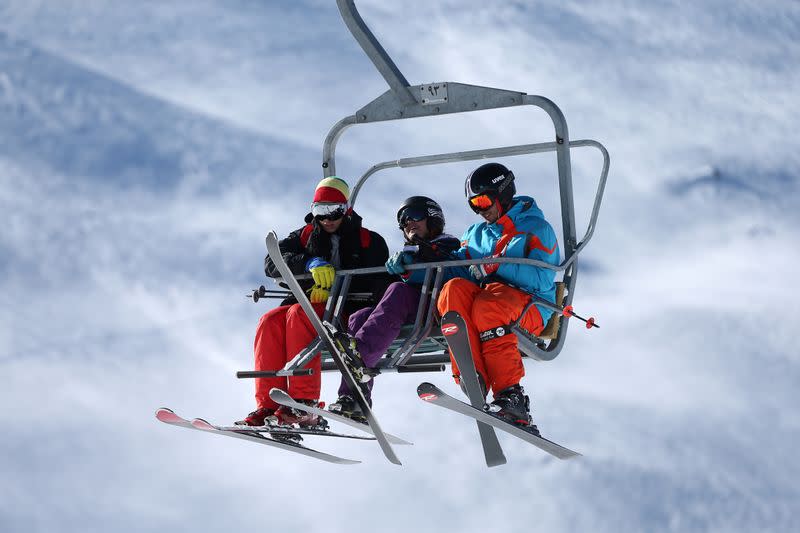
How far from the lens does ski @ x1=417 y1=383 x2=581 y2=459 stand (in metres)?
8.35

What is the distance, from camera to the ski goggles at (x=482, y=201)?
29.0ft

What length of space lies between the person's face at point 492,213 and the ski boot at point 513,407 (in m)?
1.16

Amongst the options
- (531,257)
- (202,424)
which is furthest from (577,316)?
(202,424)

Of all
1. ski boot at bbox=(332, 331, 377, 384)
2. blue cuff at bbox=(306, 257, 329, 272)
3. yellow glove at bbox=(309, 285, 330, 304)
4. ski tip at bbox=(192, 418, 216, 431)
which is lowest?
ski tip at bbox=(192, 418, 216, 431)

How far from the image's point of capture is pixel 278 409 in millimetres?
9070

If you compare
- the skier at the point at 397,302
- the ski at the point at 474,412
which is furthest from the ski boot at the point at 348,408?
the ski at the point at 474,412

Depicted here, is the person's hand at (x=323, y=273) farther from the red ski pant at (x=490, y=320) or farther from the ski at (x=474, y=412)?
the ski at (x=474, y=412)

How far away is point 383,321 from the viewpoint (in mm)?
8750

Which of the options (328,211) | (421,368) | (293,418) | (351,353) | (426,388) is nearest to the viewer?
(426,388)

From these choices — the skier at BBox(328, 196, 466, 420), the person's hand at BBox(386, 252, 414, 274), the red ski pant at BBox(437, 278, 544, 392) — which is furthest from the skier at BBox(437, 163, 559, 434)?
the person's hand at BBox(386, 252, 414, 274)

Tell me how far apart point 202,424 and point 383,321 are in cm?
151

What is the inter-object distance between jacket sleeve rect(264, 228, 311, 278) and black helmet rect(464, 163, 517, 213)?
1289 millimetres

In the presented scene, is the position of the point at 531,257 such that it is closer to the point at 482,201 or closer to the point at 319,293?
the point at 482,201

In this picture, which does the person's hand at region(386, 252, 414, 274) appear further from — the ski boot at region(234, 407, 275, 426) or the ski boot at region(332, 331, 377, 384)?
the ski boot at region(234, 407, 275, 426)
